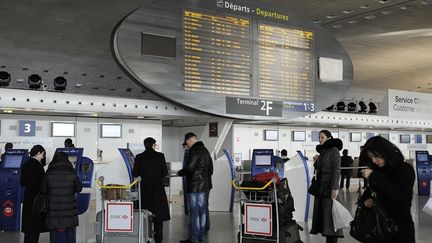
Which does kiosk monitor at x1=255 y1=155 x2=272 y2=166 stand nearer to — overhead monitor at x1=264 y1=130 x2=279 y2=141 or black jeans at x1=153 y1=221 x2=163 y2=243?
black jeans at x1=153 y1=221 x2=163 y2=243

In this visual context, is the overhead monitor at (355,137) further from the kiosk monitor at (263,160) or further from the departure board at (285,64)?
the departure board at (285,64)

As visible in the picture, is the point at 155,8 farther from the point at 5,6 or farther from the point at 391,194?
the point at 391,194

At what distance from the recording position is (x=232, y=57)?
8.48 m

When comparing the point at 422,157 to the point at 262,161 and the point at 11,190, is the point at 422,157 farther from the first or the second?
the point at 11,190

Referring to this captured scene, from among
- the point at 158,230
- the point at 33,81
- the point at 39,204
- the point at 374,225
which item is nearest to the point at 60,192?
the point at 39,204

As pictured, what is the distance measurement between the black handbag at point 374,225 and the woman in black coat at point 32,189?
12.8 ft

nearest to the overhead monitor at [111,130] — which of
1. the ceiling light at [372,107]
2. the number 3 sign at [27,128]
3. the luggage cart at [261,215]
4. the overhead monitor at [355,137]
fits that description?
the number 3 sign at [27,128]

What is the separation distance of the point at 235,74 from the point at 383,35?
6522 millimetres

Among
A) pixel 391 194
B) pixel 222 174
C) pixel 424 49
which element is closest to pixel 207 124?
pixel 222 174

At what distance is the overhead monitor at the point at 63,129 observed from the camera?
1319cm

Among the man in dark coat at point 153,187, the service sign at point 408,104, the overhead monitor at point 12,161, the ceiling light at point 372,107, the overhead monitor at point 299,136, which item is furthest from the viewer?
the ceiling light at point 372,107

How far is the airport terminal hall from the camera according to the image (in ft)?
18.3

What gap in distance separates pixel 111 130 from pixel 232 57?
21.6 ft

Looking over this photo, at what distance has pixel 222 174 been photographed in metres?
10.7
